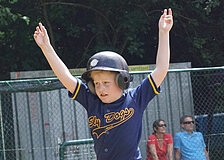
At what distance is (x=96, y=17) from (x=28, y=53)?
183cm

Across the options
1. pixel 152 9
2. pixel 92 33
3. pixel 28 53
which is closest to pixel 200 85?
pixel 152 9

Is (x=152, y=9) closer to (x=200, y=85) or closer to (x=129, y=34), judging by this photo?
(x=129, y=34)

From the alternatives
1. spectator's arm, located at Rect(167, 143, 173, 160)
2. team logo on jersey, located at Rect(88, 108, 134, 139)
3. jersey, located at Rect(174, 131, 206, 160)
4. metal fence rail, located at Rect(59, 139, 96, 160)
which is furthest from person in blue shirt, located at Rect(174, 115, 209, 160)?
team logo on jersey, located at Rect(88, 108, 134, 139)

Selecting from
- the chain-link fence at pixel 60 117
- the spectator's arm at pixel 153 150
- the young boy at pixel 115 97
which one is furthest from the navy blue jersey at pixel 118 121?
the spectator's arm at pixel 153 150

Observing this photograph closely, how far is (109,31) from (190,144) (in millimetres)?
4217

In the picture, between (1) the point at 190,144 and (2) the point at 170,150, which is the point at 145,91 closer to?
(2) the point at 170,150

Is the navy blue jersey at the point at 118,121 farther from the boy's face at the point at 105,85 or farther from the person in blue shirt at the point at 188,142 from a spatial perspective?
the person in blue shirt at the point at 188,142

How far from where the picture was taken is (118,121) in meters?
2.83

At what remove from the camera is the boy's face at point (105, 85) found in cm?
286

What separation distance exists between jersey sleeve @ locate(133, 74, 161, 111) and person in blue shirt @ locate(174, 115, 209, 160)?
3.51 metres

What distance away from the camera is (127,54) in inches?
374

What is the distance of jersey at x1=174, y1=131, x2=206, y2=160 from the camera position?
635 centimetres

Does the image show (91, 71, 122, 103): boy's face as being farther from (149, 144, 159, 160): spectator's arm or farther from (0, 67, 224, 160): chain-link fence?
(149, 144, 159, 160): spectator's arm

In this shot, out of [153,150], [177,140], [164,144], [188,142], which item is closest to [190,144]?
[188,142]
